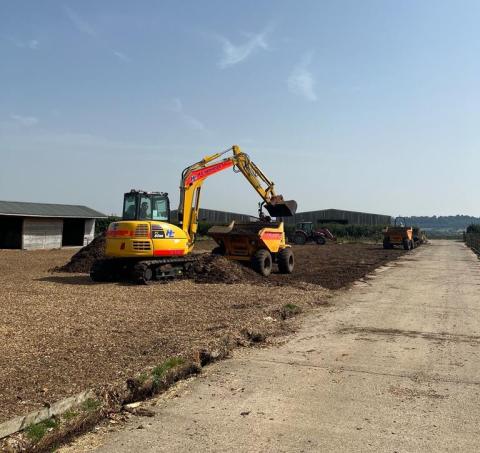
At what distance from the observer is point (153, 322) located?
917 centimetres

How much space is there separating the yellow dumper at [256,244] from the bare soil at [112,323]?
3.75ft

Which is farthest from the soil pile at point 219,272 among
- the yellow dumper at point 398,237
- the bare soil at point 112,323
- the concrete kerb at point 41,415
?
the yellow dumper at point 398,237

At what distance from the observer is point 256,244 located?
18109 mm

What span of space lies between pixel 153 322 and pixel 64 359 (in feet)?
9.06

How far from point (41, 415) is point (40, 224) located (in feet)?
101

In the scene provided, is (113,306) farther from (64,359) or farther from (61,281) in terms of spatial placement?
(61,281)

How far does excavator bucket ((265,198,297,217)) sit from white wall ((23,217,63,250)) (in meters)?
18.6

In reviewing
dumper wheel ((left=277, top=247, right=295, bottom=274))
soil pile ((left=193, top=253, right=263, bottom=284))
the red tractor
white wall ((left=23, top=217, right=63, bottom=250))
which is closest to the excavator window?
soil pile ((left=193, top=253, right=263, bottom=284))

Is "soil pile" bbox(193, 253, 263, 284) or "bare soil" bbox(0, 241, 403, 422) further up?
"soil pile" bbox(193, 253, 263, 284)

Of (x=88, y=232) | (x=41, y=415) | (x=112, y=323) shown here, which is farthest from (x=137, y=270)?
(x=88, y=232)

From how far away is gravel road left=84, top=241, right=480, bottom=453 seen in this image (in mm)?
4453

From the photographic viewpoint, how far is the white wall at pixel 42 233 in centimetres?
3212

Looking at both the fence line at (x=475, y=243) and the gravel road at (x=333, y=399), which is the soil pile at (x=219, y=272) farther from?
the fence line at (x=475, y=243)

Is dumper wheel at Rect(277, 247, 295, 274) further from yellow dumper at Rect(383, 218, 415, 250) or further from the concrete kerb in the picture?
yellow dumper at Rect(383, 218, 415, 250)
